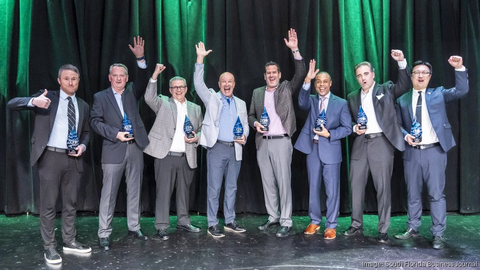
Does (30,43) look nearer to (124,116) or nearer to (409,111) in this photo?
(124,116)

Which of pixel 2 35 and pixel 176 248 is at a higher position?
pixel 2 35

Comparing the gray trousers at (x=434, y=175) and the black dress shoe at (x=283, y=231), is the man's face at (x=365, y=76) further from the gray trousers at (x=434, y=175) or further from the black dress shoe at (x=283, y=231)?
the black dress shoe at (x=283, y=231)

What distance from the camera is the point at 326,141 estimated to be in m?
4.47

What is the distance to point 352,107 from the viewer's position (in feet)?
14.9

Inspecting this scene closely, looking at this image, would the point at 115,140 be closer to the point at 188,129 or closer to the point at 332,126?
the point at 188,129

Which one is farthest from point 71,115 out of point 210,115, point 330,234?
point 330,234

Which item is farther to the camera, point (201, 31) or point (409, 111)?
point (201, 31)

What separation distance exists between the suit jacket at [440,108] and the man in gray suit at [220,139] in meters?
1.54

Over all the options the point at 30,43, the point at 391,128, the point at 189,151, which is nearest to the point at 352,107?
the point at 391,128

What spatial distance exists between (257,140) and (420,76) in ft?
5.40

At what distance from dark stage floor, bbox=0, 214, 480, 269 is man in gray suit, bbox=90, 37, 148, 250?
1.19 ft

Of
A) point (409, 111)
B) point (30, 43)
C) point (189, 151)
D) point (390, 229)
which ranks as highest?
point (30, 43)

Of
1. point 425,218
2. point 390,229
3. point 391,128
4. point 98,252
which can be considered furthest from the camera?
point 425,218

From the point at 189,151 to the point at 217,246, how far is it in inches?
37.6
